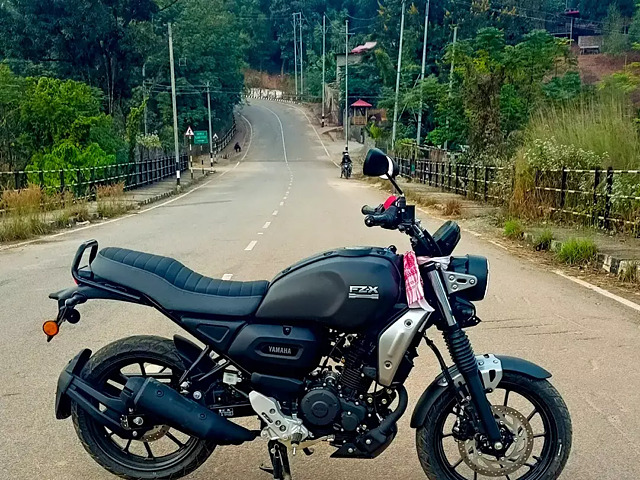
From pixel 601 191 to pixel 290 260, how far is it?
583 centimetres

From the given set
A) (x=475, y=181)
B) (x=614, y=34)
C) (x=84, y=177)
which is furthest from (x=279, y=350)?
(x=614, y=34)

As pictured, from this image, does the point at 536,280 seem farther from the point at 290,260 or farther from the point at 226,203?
the point at 226,203

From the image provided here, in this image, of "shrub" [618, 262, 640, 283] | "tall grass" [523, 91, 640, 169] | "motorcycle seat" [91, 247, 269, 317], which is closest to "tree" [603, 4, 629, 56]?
"tall grass" [523, 91, 640, 169]

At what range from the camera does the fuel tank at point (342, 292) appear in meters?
3.06

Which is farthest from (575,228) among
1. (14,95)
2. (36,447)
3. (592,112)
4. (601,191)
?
(14,95)

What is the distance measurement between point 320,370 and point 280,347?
259mm

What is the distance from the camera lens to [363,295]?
305 cm

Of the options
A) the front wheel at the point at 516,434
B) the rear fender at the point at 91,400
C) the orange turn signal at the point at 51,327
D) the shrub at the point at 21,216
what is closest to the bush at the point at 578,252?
the front wheel at the point at 516,434

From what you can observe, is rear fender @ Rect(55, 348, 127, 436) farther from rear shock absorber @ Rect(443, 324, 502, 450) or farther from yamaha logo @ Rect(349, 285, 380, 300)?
rear shock absorber @ Rect(443, 324, 502, 450)

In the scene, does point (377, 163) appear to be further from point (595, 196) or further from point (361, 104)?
point (361, 104)

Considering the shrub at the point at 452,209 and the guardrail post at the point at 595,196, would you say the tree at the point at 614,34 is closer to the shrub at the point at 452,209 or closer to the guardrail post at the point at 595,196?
the shrub at the point at 452,209

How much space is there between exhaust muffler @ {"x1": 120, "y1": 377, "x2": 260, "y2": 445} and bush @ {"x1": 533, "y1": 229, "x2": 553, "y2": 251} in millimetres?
8883

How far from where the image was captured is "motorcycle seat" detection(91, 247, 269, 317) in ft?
10.6

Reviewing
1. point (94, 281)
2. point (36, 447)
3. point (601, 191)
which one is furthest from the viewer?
point (601, 191)
